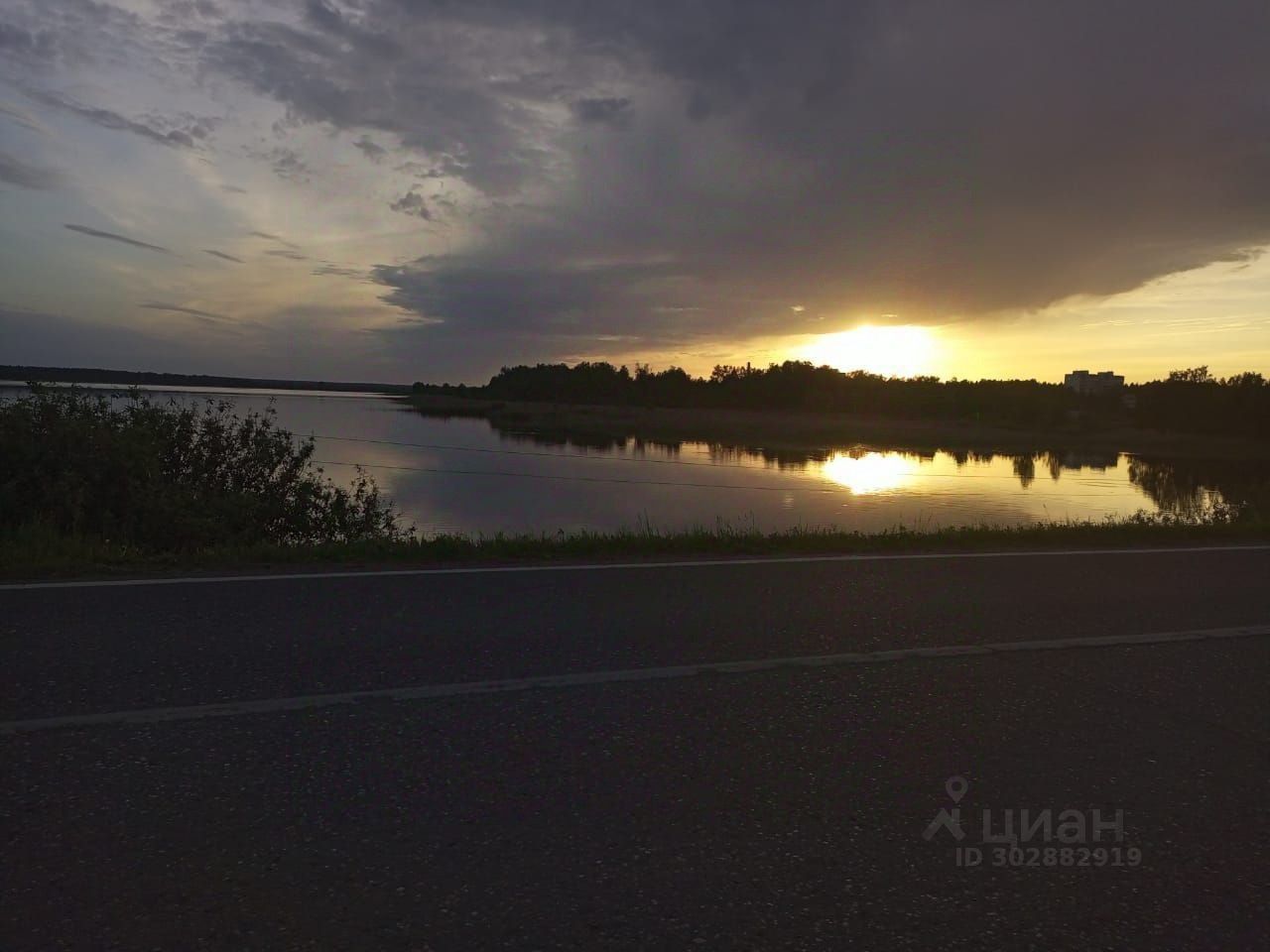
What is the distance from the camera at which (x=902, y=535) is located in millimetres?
11109

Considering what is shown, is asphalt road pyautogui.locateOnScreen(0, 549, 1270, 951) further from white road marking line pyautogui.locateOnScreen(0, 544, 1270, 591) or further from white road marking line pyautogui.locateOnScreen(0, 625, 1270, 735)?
white road marking line pyautogui.locateOnScreen(0, 544, 1270, 591)

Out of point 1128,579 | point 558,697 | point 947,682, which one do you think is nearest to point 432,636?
point 558,697

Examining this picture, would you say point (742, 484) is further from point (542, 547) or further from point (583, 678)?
point (583, 678)

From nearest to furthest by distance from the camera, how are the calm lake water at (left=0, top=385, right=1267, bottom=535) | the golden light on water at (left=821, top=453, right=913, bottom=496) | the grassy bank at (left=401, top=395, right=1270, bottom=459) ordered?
the calm lake water at (left=0, top=385, right=1267, bottom=535) → the golden light on water at (left=821, top=453, right=913, bottom=496) → the grassy bank at (left=401, top=395, right=1270, bottom=459)

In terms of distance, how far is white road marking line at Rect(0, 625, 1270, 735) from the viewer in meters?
4.24

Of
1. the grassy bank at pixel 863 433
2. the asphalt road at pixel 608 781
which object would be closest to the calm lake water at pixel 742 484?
the grassy bank at pixel 863 433

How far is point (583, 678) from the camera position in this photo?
5051 millimetres

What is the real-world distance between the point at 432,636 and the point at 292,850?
106 inches

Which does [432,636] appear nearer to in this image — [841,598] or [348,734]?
[348,734]

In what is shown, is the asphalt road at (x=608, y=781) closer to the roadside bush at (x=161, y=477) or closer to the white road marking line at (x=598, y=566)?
the white road marking line at (x=598, y=566)

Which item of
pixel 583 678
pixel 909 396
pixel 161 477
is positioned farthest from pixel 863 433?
pixel 583 678

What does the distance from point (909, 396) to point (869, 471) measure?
61.0 meters

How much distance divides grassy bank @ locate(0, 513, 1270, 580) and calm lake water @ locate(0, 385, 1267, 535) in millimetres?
5546

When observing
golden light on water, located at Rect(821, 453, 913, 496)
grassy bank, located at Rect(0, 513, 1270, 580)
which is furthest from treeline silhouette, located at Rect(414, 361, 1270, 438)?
grassy bank, located at Rect(0, 513, 1270, 580)
